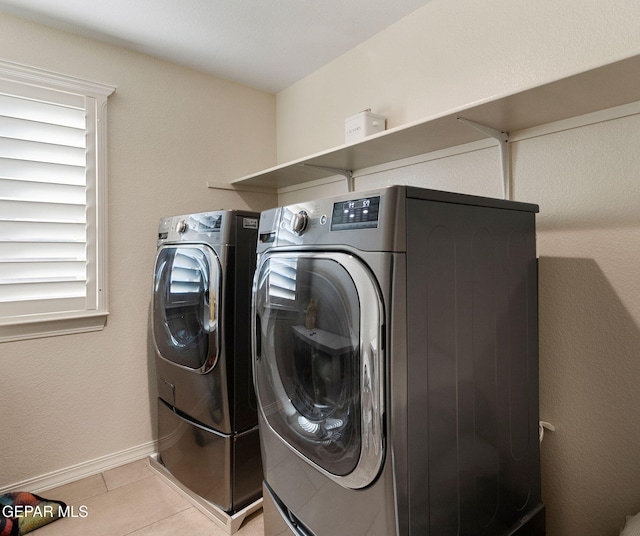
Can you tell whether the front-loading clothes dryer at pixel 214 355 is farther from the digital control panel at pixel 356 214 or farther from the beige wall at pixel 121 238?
the digital control panel at pixel 356 214

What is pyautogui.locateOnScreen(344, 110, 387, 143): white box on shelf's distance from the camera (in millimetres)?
2053

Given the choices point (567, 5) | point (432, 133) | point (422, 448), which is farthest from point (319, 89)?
point (422, 448)

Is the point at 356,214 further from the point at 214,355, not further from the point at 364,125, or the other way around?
the point at 364,125

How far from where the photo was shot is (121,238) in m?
2.36

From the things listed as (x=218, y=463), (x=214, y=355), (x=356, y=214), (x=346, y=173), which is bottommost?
(x=218, y=463)

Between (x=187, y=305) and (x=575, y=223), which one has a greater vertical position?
(x=575, y=223)

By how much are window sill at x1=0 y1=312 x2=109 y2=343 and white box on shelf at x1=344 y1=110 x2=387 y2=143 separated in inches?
67.5

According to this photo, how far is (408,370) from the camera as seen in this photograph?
3.21ft

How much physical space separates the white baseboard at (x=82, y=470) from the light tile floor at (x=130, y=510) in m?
0.04

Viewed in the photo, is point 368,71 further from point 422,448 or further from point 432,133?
point 422,448

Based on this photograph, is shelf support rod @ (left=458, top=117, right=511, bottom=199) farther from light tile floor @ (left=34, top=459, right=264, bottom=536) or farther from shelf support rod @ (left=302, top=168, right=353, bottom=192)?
light tile floor @ (left=34, top=459, right=264, bottom=536)

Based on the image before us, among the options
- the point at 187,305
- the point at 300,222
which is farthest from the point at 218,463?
the point at 300,222

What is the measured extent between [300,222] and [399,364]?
0.52 metres

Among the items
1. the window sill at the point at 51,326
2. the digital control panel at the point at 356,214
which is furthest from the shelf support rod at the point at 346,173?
the window sill at the point at 51,326
